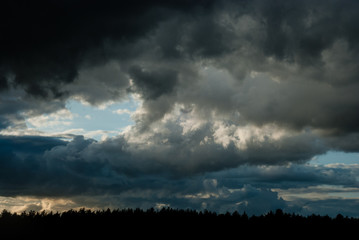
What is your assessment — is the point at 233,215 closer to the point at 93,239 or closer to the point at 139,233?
the point at 139,233

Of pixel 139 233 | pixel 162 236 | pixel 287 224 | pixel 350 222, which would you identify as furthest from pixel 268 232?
pixel 139 233

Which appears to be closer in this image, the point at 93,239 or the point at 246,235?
the point at 246,235

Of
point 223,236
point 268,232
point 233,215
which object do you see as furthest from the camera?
point 233,215

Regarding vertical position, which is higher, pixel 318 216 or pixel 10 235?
pixel 318 216

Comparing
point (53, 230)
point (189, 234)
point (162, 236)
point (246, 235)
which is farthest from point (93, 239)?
point (246, 235)

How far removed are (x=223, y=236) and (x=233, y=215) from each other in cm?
1530

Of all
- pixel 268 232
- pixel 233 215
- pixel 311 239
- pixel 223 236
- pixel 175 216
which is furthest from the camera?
pixel 175 216

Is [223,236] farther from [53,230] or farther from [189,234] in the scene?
[53,230]

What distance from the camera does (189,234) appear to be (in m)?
177

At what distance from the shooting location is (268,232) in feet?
528

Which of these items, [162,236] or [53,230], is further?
[53,230]

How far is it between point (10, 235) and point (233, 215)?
4879 inches

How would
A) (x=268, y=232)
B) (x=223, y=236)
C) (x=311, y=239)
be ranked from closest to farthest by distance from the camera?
(x=311, y=239) < (x=268, y=232) < (x=223, y=236)

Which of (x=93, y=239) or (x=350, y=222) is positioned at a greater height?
(x=350, y=222)
